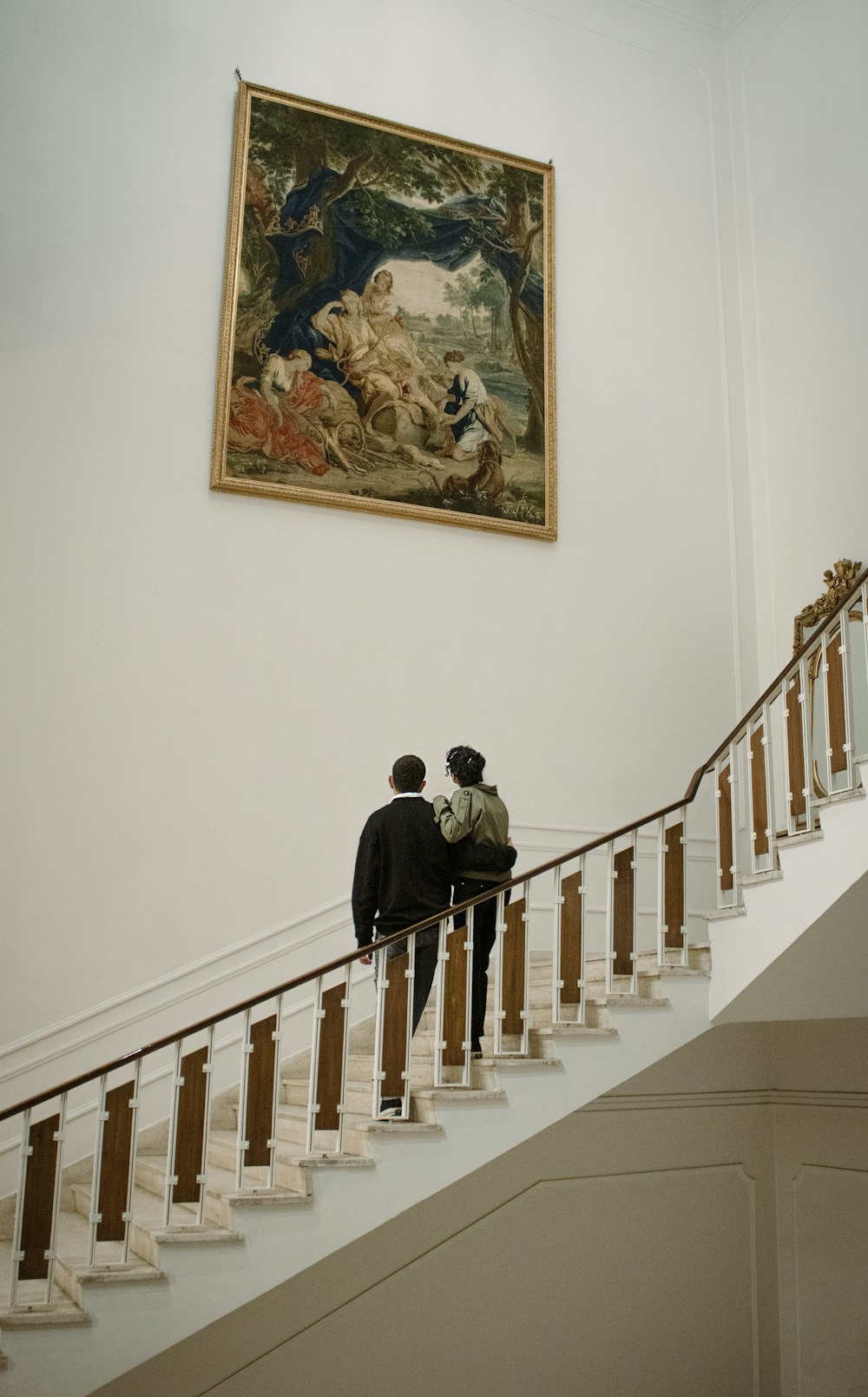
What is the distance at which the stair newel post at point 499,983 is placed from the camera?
5418 mm

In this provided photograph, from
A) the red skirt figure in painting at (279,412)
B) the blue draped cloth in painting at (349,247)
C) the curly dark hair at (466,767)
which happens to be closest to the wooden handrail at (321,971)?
the curly dark hair at (466,767)

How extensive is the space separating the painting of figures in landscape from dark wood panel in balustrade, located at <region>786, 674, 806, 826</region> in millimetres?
3347

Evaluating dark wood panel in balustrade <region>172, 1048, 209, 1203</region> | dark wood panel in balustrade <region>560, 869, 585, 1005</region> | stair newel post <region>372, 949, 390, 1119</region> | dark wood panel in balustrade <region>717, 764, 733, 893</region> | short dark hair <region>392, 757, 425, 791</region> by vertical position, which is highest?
short dark hair <region>392, 757, 425, 791</region>

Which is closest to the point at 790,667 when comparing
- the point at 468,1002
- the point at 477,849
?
the point at 477,849

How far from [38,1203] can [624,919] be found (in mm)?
2969

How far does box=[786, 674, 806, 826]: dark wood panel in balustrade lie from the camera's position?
5.57m

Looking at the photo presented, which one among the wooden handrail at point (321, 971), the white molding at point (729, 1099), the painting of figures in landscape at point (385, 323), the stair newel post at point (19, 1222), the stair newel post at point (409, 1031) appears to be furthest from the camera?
the painting of figures in landscape at point (385, 323)

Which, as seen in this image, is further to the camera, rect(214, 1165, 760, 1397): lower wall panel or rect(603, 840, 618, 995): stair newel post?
rect(214, 1165, 760, 1397): lower wall panel

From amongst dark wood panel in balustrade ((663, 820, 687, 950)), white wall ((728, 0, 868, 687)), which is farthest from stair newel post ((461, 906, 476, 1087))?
white wall ((728, 0, 868, 687))

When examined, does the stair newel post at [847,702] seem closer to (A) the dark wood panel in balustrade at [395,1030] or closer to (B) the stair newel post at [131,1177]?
(A) the dark wood panel in balustrade at [395,1030]

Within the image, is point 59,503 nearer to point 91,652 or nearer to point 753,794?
point 91,652

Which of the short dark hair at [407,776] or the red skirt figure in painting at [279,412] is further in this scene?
the red skirt figure in painting at [279,412]

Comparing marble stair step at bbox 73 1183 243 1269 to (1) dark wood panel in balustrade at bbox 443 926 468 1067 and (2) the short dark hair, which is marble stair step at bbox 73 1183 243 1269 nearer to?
(1) dark wood panel in balustrade at bbox 443 926 468 1067

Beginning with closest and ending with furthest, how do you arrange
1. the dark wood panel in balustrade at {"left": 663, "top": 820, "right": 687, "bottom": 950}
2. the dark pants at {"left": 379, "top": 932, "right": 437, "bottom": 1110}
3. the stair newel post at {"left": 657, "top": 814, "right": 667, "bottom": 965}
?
the dark pants at {"left": 379, "top": 932, "right": 437, "bottom": 1110} → the stair newel post at {"left": 657, "top": 814, "right": 667, "bottom": 965} → the dark wood panel in balustrade at {"left": 663, "top": 820, "right": 687, "bottom": 950}
